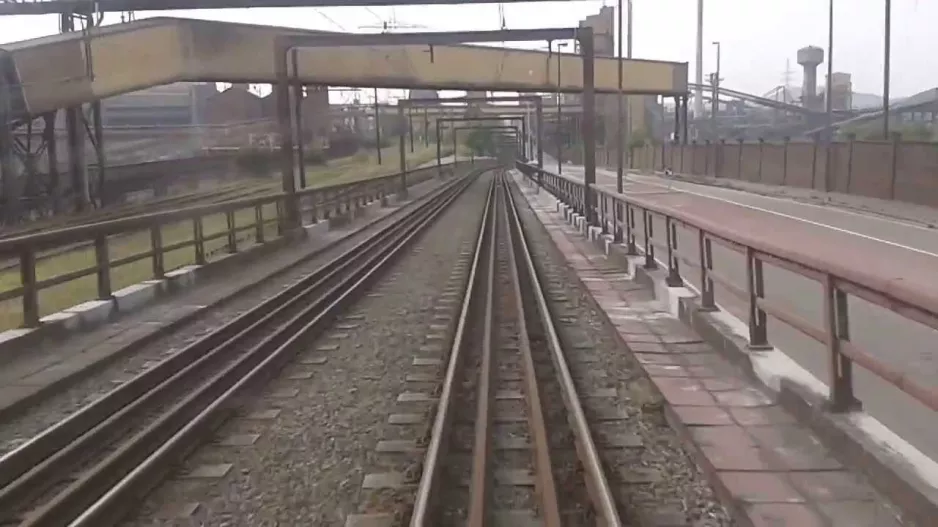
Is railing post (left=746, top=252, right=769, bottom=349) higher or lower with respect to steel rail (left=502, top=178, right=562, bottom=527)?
higher

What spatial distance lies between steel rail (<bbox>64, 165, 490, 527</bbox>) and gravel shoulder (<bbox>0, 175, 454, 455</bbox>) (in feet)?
3.43

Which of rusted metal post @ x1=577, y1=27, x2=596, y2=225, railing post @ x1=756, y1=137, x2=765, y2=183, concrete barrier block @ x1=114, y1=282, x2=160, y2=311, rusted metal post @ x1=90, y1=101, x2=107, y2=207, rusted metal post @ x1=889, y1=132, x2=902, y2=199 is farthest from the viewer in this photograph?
railing post @ x1=756, y1=137, x2=765, y2=183

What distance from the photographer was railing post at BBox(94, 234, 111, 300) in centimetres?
1242

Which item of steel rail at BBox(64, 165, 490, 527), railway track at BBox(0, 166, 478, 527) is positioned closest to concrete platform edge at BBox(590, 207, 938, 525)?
steel rail at BBox(64, 165, 490, 527)

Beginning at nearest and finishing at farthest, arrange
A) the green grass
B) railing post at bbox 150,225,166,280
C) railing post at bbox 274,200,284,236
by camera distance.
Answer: railing post at bbox 150,225,166,280, the green grass, railing post at bbox 274,200,284,236

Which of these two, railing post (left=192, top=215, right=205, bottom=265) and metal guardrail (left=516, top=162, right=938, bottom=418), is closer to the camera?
metal guardrail (left=516, top=162, right=938, bottom=418)

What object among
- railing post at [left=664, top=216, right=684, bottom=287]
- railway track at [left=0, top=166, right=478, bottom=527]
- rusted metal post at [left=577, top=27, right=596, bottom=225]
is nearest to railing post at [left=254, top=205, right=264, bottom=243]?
rusted metal post at [left=577, top=27, right=596, bottom=225]

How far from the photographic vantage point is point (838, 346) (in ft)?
19.9

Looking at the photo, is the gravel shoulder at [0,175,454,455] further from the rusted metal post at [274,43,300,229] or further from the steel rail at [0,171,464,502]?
the rusted metal post at [274,43,300,229]

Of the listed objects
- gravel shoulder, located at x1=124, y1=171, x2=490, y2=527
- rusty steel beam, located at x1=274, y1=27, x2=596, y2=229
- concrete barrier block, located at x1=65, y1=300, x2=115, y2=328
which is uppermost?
rusty steel beam, located at x1=274, y1=27, x2=596, y2=229

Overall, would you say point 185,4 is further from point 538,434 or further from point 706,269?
point 538,434

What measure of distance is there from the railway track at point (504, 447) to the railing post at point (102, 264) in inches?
166

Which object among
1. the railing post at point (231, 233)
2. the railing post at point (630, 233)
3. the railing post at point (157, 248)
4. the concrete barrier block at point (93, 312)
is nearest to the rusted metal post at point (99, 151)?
the railing post at point (231, 233)

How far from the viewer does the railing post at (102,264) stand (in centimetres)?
1242
